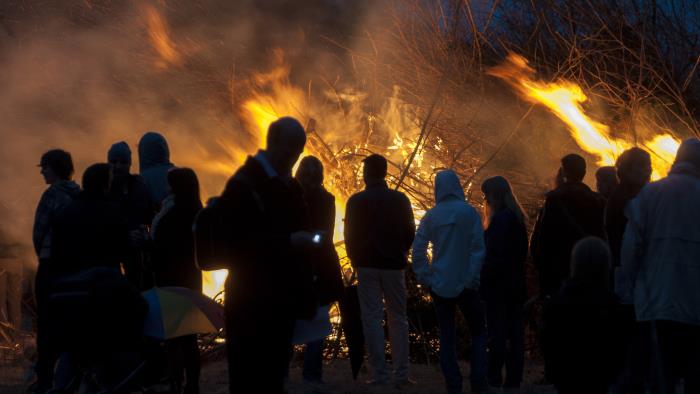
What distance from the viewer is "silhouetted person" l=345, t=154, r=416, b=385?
8852 millimetres

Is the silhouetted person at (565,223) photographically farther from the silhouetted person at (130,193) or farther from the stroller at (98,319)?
the stroller at (98,319)

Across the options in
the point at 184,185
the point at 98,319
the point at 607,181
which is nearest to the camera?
the point at 98,319

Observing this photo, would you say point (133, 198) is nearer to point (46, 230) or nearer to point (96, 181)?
point (46, 230)

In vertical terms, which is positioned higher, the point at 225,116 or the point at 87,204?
the point at 225,116

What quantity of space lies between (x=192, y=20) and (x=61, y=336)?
8.85 m

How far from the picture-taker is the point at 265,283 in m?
5.11

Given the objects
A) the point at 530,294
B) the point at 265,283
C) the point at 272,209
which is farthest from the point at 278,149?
the point at 530,294

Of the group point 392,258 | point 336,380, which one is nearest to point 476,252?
point 392,258

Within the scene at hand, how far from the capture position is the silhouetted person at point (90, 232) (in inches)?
264

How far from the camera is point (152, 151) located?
838 cm

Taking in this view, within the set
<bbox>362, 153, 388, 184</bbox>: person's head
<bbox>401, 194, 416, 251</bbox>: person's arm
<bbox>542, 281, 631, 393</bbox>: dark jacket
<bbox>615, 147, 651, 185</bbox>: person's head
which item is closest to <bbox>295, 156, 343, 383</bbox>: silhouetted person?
<bbox>362, 153, 388, 184</bbox>: person's head

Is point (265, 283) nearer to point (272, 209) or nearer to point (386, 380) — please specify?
point (272, 209)

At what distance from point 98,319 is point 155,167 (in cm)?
234

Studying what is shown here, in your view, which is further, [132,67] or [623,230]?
[132,67]
